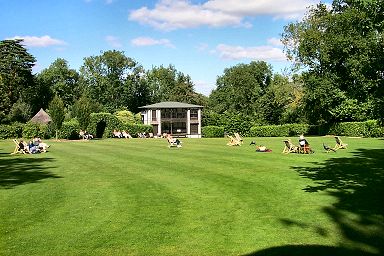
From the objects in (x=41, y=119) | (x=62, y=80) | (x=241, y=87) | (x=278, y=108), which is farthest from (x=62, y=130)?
(x=241, y=87)

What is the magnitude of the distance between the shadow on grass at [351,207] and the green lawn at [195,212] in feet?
0.06

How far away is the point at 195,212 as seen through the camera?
9.47 m

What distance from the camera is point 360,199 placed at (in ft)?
34.3

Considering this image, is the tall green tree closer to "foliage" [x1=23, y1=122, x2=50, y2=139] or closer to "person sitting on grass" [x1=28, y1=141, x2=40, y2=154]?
"foliage" [x1=23, y1=122, x2=50, y2=139]

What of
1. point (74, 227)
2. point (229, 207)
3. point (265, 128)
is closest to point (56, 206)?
point (74, 227)

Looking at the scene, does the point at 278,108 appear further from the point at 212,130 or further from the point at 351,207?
the point at 351,207

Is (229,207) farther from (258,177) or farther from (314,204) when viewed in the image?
(258,177)

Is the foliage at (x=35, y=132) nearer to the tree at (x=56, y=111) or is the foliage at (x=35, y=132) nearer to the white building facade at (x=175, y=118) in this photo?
the tree at (x=56, y=111)

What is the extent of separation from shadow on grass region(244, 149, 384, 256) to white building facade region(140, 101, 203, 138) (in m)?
61.1

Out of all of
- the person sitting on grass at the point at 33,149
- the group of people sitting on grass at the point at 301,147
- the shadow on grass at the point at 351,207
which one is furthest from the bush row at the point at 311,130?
the person sitting on grass at the point at 33,149

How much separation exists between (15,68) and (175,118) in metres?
35.7

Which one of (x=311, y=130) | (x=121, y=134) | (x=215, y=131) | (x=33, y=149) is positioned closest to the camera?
(x=33, y=149)

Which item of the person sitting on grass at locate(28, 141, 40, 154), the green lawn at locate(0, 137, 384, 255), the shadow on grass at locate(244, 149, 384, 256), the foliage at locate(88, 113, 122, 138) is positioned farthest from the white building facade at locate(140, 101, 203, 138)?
the green lawn at locate(0, 137, 384, 255)

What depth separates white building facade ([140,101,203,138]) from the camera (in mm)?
77750
